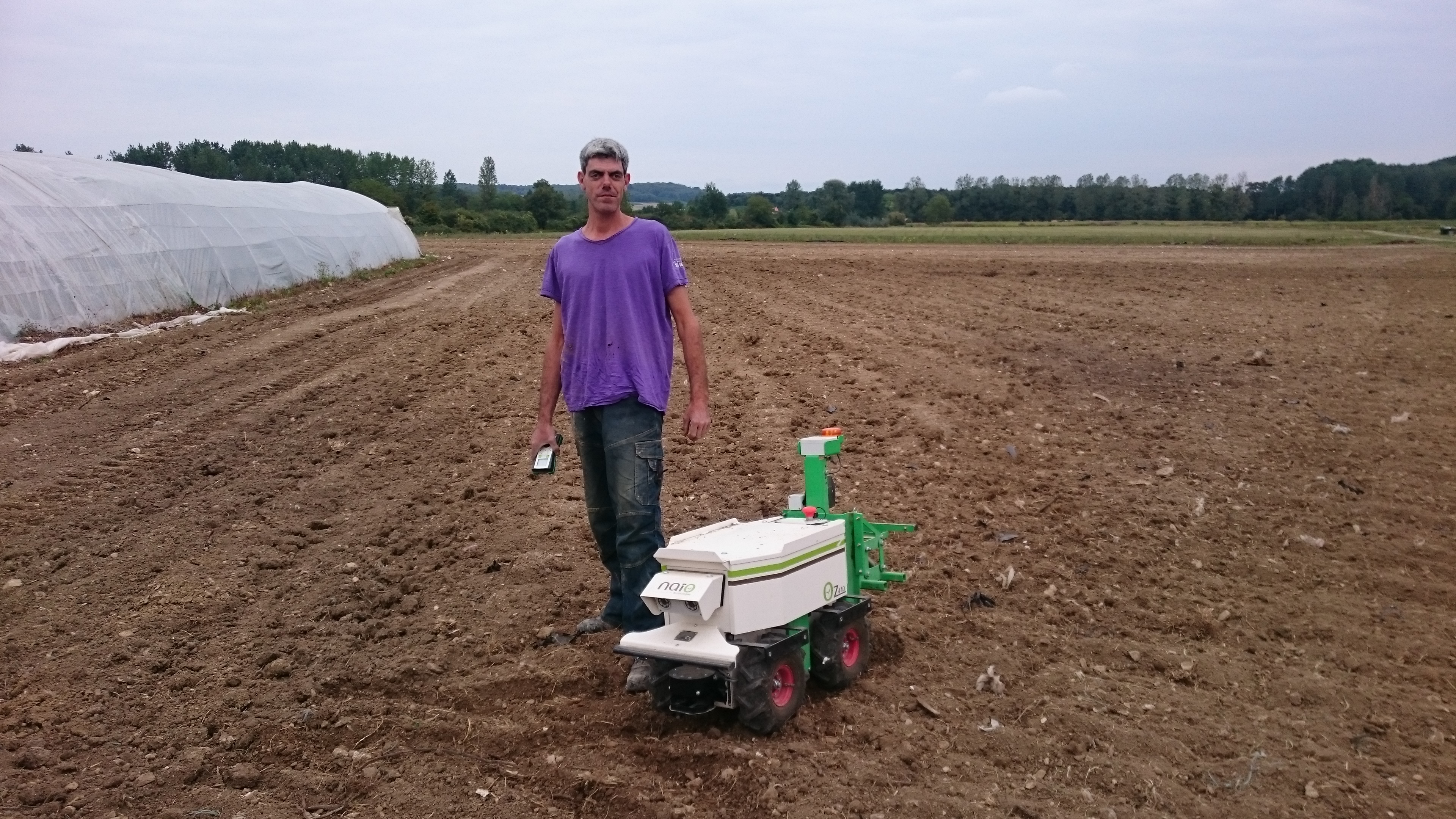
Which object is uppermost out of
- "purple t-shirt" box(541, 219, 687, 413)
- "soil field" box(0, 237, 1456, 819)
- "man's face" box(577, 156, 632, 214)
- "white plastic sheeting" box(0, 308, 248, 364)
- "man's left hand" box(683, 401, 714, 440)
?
"man's face" box(577, 156, 632, 214)

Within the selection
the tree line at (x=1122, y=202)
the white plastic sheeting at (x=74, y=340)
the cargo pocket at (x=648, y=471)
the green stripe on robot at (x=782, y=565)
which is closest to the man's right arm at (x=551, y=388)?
the cargo pocket at (x=648, y=471)

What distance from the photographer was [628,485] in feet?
12.8

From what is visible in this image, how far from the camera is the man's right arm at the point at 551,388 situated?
415cm

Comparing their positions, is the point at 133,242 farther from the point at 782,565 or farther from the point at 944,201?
the point at 944,201

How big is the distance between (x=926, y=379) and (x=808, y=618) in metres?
5.23

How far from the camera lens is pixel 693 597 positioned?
3.29 m

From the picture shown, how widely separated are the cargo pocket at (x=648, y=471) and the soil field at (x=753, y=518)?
705 millimetres

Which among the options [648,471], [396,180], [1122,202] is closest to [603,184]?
[648,471]

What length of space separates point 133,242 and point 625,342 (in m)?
13.4

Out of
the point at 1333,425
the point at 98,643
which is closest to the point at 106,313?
the point at 98,643

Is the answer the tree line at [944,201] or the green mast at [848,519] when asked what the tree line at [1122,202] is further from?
the green mast at [848,519]

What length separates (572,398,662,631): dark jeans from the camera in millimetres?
3895

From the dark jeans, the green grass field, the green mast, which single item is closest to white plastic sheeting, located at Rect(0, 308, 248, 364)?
the dark jeans

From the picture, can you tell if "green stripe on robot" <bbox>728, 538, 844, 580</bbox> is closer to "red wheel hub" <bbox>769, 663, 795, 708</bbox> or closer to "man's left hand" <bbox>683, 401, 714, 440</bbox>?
"red wheel hub" <bbox>769, 663, 795, 708</bbox>
